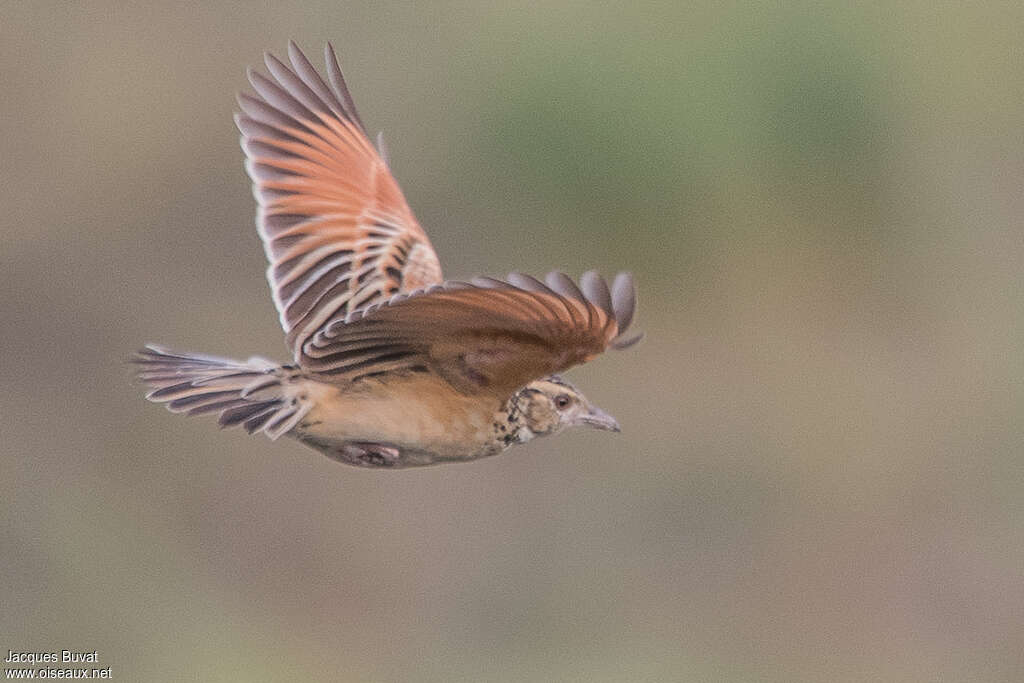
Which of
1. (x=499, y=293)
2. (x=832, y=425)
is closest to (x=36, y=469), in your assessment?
(x=832, y=425)

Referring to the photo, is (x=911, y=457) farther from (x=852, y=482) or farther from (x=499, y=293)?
(x=499, y=293)

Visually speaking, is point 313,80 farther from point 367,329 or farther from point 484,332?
point 484,332

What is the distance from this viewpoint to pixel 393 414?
6.43 m

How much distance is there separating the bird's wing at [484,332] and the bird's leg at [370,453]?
0.22m

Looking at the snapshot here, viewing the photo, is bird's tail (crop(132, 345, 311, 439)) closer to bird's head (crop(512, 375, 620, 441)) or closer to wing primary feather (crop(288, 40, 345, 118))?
bird's head (crop(512, 375, 620, 441))

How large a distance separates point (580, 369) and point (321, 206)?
19.9 feet

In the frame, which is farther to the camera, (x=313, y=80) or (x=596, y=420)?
(x=313, y=80)

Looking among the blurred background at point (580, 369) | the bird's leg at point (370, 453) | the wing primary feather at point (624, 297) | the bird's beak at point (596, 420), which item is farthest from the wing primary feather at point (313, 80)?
the blurred background at point (580, 369)

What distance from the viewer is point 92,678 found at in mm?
10344

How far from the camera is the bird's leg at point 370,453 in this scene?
652cm

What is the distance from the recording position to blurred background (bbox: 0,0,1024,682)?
39.4ft

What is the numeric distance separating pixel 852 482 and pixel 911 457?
625 millimetres

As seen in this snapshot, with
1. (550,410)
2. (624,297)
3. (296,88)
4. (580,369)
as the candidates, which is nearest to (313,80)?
(296,88)

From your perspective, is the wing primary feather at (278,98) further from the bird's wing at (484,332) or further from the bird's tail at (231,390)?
the bird's wing at (484,332)
